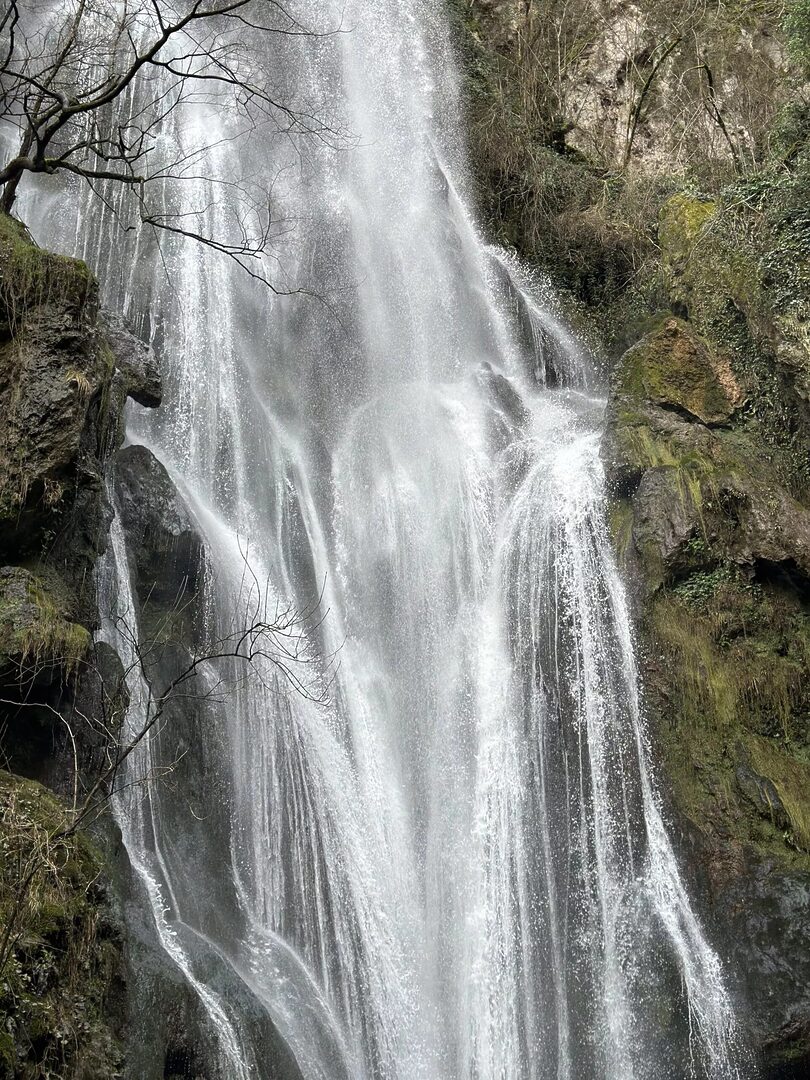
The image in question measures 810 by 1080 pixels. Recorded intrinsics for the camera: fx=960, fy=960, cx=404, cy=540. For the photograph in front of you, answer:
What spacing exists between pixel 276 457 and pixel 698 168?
8.70m

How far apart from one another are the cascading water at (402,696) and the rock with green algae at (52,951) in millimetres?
1033

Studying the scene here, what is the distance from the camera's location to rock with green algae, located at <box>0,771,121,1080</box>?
184 inches

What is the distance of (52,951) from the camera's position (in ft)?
16.9

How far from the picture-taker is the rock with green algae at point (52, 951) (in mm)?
4684

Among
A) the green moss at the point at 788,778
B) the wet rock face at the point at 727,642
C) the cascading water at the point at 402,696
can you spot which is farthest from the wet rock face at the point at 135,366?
the green moss at the point at 788,778

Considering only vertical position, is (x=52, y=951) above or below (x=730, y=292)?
below

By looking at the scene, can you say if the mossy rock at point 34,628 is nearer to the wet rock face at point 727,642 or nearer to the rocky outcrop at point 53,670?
the rocky outcrop at point 53,670

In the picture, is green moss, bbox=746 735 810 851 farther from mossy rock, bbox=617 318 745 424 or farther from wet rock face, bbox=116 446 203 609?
wet rock face, bbox=116 446 203 609

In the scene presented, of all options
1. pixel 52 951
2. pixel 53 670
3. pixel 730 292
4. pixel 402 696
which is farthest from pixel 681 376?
pixel 52 951

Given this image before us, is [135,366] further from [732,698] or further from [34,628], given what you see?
[732,698]

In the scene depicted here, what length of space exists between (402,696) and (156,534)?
9.67 ft

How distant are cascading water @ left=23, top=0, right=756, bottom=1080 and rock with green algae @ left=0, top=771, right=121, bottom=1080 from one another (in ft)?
3.39

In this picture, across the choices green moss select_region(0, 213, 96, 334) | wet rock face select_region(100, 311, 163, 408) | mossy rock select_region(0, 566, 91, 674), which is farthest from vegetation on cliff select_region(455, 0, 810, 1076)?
green moss select_region(0, 213, 96, 334)

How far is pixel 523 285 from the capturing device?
1492 centimetres
